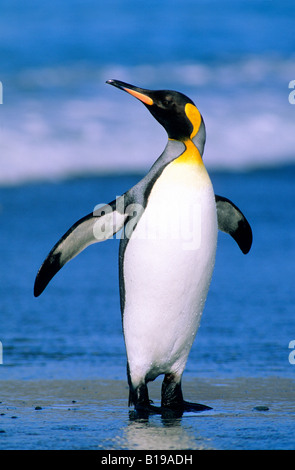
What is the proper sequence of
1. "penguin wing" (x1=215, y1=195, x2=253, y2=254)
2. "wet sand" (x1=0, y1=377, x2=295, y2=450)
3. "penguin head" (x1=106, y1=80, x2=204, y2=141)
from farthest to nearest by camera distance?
"penguin wing" (x1=215, y1=195, x2=253, y2=254)
"penguin head" (x1=106, y1=80, x2=204, y2=141)
"wet sand" (x1=0, y1=377, x2=295, y2=450)

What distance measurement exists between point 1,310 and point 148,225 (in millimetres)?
4260

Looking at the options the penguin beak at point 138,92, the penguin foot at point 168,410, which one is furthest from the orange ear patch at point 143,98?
the penguin foot at point 168,410

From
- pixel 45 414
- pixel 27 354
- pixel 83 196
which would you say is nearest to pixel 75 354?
pixel 27 354

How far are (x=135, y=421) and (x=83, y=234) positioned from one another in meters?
1.01

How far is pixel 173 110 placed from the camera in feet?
14.3

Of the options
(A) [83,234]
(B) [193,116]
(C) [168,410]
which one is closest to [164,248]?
(A) [83,234]

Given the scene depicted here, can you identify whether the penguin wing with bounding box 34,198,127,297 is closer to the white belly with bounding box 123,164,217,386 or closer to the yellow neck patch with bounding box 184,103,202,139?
the white belly with bounding box 123,164,217,386

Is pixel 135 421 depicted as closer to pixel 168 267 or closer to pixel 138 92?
pixel 168 267

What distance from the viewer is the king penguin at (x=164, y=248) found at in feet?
14.0

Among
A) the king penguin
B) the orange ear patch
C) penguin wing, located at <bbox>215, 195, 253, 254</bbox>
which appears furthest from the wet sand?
the orange ear patch

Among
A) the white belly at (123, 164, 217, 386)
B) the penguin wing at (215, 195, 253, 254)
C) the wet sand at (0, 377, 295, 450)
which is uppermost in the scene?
the penguin wing at (215, 195, 253, 254)

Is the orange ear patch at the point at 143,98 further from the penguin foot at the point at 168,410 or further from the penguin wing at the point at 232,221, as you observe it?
the penguin foot at the point at 168,410

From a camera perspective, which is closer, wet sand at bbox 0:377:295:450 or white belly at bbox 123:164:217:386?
wet sand at bbox 0:377:295:450

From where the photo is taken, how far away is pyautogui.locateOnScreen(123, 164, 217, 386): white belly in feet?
14.0
